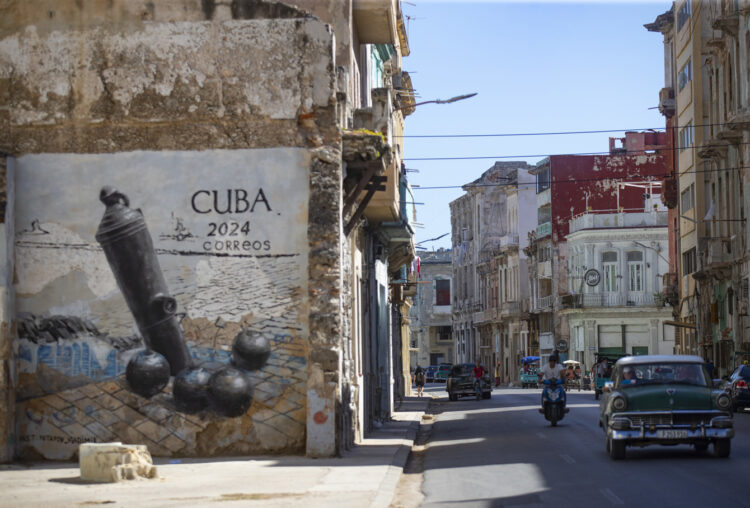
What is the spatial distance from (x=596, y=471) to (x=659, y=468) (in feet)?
2.85

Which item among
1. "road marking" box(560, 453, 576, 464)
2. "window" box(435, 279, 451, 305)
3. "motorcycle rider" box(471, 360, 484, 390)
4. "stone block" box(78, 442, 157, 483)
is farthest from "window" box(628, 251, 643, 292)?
"stone block" box(78, 442, 157, 483)

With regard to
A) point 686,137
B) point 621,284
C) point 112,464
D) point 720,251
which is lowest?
point 112,464

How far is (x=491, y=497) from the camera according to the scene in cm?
1458

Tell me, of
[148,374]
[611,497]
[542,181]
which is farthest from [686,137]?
[611,497]

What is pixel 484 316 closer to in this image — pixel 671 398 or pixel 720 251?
pixel 720 251

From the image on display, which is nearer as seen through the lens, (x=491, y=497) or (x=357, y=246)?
(x=491, y=497)

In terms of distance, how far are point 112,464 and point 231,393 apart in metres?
3.50

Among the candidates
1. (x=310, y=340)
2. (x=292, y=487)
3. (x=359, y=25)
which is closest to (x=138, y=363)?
(x=310, y=340)

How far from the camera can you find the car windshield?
753 inches

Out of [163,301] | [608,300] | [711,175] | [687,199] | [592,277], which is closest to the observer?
[163,301]

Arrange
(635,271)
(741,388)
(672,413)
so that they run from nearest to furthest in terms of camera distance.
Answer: (672,413), (741,388), (635,271)

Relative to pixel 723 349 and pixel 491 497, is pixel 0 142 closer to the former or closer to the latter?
pixel 491 497

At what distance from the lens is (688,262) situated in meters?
59.7

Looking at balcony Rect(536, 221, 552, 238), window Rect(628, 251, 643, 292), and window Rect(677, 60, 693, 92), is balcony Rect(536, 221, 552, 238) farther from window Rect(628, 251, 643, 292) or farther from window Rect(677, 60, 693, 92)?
window Rect(677, 60, 693, 92)
